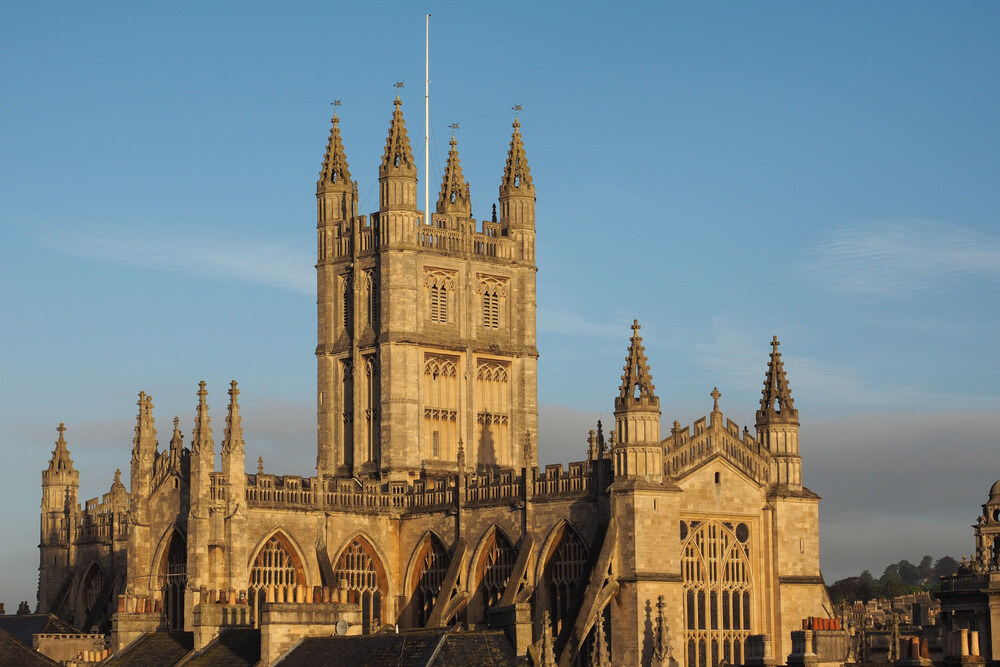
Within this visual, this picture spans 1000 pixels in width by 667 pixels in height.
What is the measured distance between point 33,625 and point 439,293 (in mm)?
25409

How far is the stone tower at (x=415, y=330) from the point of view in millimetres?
106500

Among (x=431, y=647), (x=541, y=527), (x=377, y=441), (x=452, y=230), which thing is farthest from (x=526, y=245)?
(x=431, y=647)

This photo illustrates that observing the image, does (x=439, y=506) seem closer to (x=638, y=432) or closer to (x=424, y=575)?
(x=424, y=575)

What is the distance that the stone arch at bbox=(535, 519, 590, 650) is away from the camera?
92.3 metres

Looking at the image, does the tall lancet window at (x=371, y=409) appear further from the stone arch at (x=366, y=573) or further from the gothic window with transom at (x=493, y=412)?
the stone arch at (x=366, y=573)

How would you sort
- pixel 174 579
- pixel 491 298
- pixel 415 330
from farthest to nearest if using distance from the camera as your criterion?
pixel 491 298 → pixel 415 330 → pixel 174 579

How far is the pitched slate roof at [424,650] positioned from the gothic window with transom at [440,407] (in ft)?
126

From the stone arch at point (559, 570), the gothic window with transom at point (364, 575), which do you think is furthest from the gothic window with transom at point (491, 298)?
the stone arch at point (559, 570)

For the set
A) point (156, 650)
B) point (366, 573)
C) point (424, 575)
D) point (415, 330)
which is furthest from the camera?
point (415, 330)

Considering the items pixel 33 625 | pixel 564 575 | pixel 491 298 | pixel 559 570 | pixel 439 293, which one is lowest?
pixel 33 625

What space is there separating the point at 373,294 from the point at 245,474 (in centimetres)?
1467

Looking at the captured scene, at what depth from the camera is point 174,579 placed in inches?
3915

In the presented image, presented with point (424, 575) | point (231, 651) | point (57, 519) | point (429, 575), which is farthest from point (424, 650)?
point (57, 519)

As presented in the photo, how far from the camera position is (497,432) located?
109875mm
